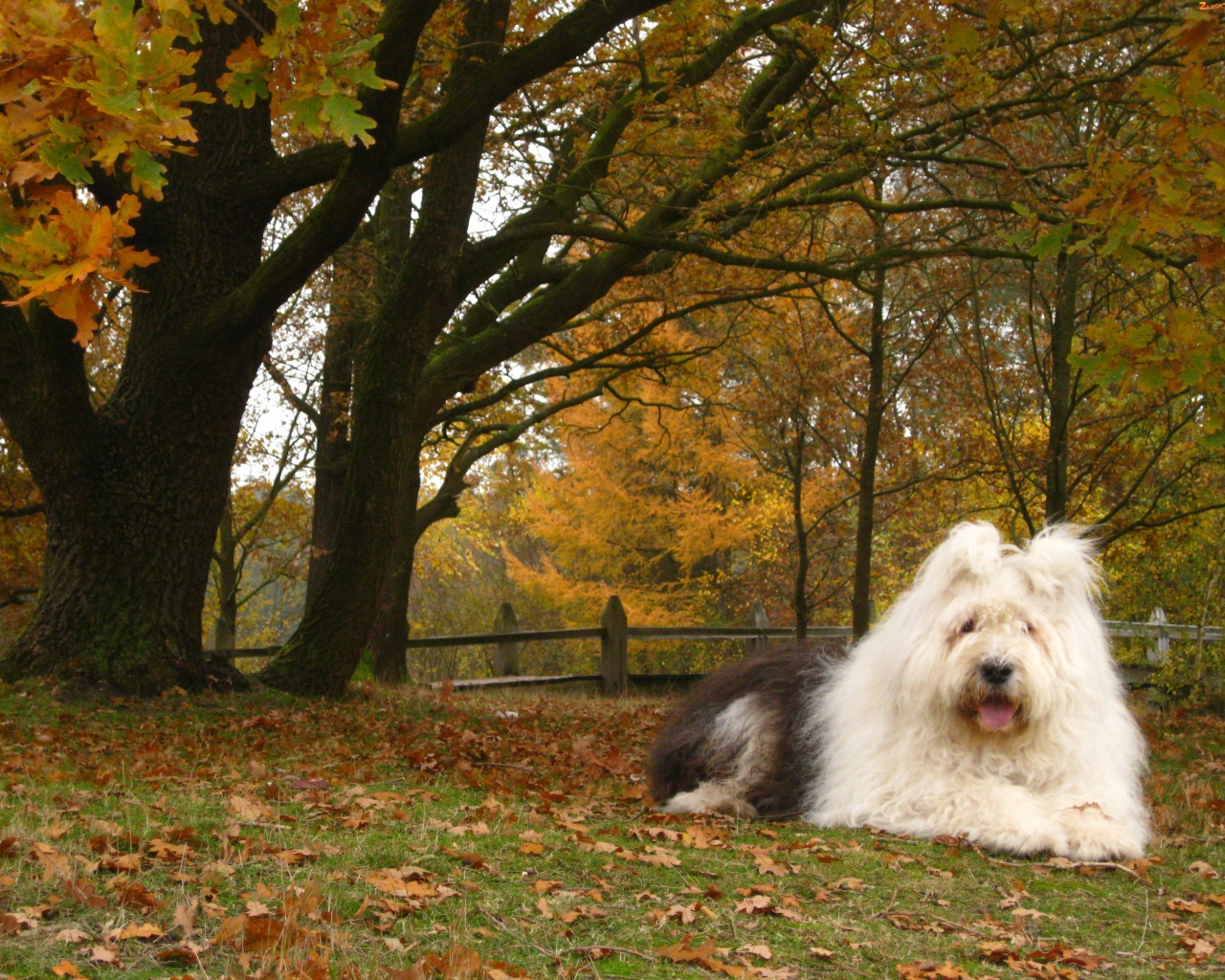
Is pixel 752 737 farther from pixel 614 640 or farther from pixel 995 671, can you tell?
pixel 614 640

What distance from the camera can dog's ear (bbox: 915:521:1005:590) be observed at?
500 cm

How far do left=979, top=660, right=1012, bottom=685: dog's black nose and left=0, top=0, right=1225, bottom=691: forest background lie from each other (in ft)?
4.26

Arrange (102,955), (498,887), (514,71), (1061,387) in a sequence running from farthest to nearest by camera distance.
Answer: (1061,387) < (514,71) < (498,887) < (102,955)

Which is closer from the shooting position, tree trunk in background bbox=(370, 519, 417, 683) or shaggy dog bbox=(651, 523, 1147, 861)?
shaggy dog bbox=(651, 523, 1147, 861)

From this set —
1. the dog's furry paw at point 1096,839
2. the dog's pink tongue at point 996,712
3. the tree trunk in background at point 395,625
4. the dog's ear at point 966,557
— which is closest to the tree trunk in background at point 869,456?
the tree trunk in background at point 395,625

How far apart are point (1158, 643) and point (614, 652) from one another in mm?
6921

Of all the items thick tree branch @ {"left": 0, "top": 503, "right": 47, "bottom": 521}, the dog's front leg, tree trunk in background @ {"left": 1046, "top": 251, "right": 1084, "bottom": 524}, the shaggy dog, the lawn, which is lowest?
the lawn

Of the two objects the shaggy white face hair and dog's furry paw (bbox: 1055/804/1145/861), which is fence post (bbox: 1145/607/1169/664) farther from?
dog's furry paw (bbox: 1055/804/1145/861)

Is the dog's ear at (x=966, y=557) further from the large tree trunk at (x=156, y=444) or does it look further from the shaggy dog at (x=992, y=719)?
the large tree trunk at (x=156, y=444)

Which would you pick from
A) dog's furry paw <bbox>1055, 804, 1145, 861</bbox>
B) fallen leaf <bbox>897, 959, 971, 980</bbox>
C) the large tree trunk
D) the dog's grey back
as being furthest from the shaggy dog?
the large tree trunk

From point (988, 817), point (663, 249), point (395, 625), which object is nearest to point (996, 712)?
point (988, 817)

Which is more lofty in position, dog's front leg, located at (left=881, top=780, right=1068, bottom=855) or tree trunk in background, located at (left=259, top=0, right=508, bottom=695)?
tree trunk in background, located at (left=259, top=0, right=508, bottom=695)

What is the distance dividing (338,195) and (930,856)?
5108mm

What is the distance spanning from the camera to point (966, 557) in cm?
502
